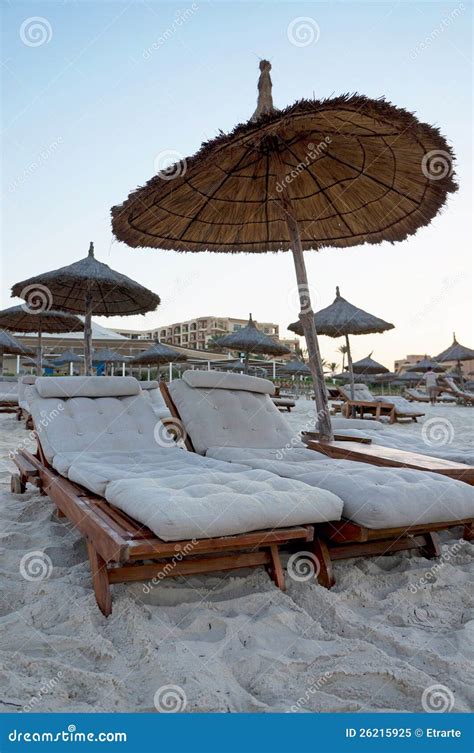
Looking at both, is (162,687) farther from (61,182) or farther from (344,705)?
(61,182)

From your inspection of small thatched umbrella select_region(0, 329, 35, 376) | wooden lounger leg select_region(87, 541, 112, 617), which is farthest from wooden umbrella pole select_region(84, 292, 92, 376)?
wooden lounger leg select_region(87, 541, 112, 617)

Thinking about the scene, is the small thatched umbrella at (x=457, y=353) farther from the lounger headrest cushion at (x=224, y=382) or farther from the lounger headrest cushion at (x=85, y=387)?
the lounger headrest cushion at (x=85, y=387)

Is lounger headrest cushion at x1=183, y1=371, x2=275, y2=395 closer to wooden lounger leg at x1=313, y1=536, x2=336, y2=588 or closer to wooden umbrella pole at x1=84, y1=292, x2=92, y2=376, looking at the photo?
wooden lounger leg at x1=313, y1=536, x2=336, y2=588

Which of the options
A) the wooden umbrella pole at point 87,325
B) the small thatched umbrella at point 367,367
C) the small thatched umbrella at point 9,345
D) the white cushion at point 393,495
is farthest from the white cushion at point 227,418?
the small thatched umbrella at point 367,367

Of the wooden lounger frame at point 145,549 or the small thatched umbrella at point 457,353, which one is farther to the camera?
the small thatched umbrella at point 457,353

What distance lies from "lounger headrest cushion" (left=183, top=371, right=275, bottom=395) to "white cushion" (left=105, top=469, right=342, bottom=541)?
1.51 metres

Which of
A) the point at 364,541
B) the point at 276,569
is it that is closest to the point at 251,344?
the point at 364,541

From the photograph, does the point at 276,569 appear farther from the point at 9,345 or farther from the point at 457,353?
the point at 457,353

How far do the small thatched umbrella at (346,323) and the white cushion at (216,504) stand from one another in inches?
309

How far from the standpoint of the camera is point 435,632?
1470 millimetres

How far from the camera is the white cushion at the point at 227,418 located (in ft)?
10.2

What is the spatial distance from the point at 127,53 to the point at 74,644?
4.73 meters

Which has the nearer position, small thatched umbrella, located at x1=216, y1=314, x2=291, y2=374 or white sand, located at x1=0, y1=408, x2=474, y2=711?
white sand, located at x1=0, y1=408, x2=474, y2=711

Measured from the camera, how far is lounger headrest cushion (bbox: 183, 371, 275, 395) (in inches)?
132
